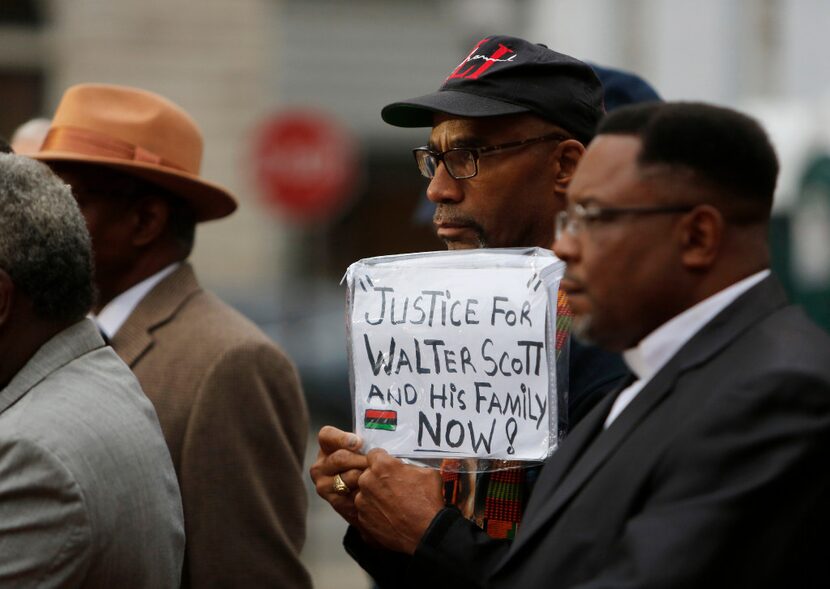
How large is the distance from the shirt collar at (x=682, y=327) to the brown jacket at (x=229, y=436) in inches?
63.6

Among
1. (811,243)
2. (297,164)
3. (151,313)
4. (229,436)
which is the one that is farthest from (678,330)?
(297,164)

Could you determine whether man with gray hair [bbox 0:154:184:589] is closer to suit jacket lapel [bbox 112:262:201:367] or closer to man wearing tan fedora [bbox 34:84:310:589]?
man wearing tan fedora [bbox 34:84:310:589]

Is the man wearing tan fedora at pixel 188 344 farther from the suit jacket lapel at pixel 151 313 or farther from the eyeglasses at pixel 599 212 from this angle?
the eyeglasses at pixel 599 212

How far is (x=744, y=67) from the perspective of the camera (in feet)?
50.0

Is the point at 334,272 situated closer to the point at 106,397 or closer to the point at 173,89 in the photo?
the point at 173,89

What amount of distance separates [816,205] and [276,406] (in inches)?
281

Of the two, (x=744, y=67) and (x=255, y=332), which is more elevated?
(x=255, y=332)

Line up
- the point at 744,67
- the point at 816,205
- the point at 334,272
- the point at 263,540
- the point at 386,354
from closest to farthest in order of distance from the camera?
the point at 386,354, the point at 263,540, the point at 816,205, the point at 744,67, the point at 334,272

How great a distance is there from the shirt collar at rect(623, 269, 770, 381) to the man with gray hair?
1104mm

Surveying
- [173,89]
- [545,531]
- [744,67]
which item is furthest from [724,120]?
[173,89]

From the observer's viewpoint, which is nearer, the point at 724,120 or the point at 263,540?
the point at 724,120

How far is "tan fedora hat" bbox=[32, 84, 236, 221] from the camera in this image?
4312 mm

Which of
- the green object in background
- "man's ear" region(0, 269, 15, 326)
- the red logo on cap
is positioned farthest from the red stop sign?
"man's ear" region(0, 269, 15, 326)

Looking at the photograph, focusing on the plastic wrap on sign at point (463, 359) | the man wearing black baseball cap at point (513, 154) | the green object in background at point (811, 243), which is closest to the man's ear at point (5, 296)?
the plastic wrap on sign at point (463, 359)
